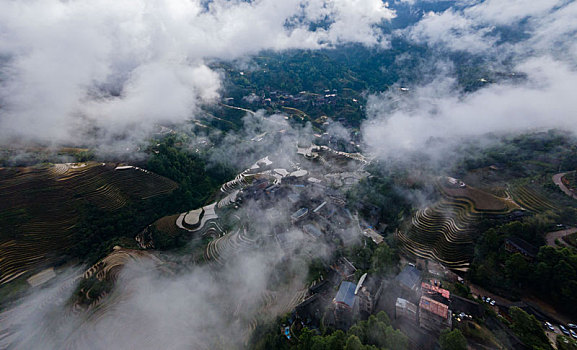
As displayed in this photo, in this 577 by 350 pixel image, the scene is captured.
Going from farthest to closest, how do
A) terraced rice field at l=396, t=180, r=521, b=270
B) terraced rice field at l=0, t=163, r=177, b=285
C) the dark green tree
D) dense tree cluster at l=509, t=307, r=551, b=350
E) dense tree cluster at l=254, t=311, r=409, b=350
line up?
terraced rice field at l=396, t=180, r=521, b=270
terraced rice field at l=0, t=163, r=177, b=285
dense tree cluster at l=509, t=307, r=551, b=350
dense tree cluster at l=254, t=311, r=409, b=350
the dark green tree

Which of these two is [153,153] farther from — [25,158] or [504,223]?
[504,223]

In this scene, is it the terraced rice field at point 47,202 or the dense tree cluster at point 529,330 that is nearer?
the dense tree cluster at point 529,330

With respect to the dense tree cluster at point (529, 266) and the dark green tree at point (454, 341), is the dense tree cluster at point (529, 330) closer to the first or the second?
the dense tree cluster at point (529, 266)

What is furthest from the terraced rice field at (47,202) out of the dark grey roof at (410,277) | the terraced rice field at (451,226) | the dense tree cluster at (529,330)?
the dense tree cluster at (529,330)

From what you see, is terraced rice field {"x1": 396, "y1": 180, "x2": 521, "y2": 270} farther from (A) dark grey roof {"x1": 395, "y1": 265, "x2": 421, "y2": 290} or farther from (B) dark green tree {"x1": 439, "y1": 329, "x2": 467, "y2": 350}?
(B) dark green tree {"x1": 439, "y1": 329, "x2": 467, "y2": 350}

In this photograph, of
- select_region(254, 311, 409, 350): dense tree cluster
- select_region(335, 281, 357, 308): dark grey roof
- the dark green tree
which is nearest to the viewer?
the dark green tree

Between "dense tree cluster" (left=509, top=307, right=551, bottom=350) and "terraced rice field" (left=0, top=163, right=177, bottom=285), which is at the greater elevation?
"dense tree cluster" (left=509, top=307, right=551, bottom=350)

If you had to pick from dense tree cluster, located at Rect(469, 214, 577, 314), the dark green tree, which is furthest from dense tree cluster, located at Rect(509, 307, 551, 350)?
the dark green tree
